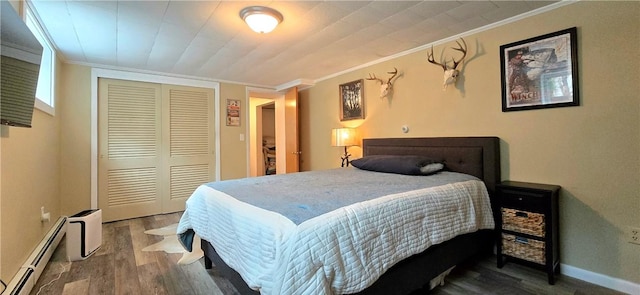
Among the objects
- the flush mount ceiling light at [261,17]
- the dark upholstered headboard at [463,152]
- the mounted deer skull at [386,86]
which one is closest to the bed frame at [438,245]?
the dark upholstered headboard at [463,152]

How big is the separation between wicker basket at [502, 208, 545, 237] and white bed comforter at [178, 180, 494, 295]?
1.42 ft

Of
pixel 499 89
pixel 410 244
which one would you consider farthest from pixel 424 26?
pixel 410 244

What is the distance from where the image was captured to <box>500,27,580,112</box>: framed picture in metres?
2.00

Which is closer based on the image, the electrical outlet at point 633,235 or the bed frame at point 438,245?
the bed frame at point 438,245

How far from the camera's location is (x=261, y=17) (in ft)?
6.77

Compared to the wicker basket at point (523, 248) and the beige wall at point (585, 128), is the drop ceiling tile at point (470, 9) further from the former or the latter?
the wicker basket at point (523, 248)

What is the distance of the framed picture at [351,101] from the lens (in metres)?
3.71

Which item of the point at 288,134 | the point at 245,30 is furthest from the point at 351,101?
the point at 245,30

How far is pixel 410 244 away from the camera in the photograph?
1.49 meters

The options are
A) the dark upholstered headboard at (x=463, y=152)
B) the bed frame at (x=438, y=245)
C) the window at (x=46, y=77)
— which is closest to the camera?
the bed frame at (x=438, y=245)

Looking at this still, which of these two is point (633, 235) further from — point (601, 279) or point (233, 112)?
point (233, 112)

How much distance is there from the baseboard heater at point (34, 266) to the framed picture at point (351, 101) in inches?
134

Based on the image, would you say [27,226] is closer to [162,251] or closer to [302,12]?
[162,251]

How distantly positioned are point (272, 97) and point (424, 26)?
3178mm
